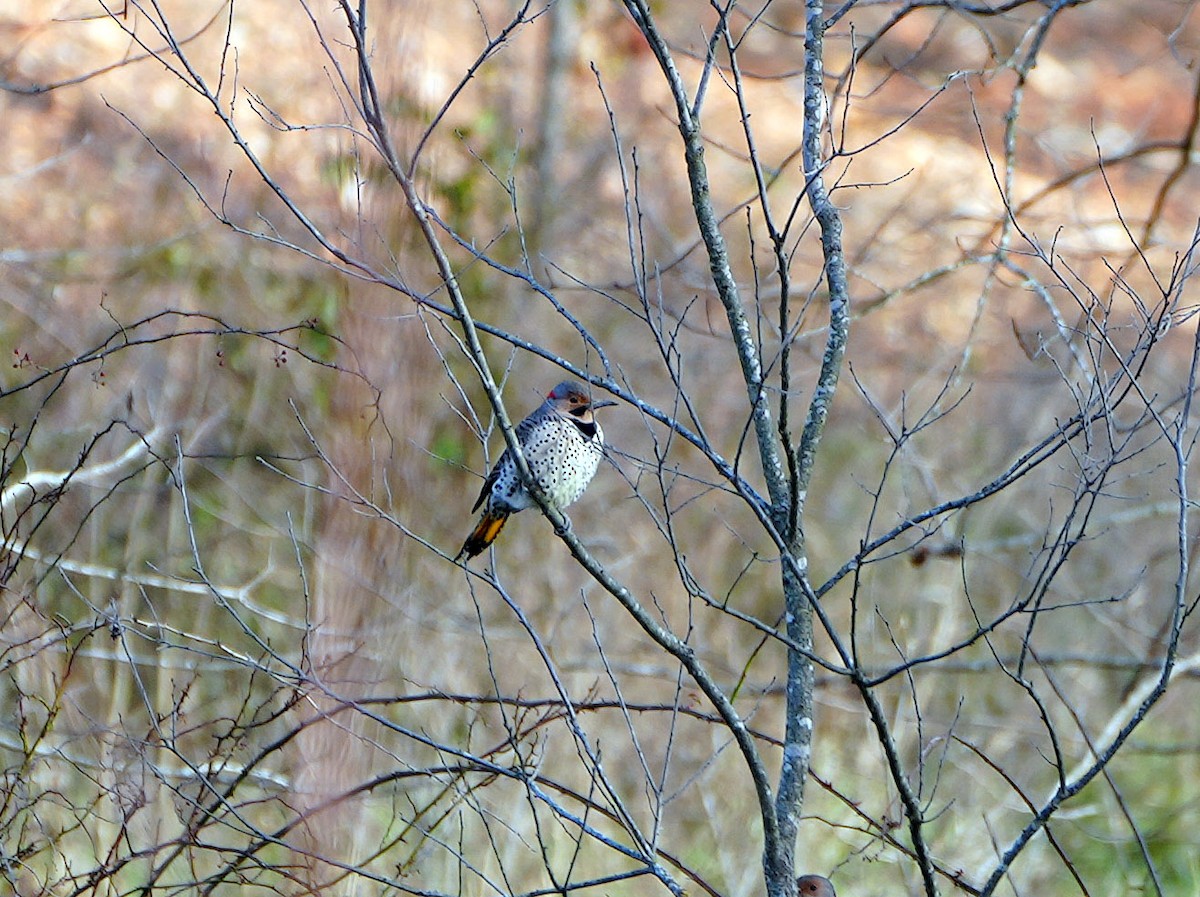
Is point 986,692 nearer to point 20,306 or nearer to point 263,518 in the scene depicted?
point 263,518

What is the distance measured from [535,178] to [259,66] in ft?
8.55

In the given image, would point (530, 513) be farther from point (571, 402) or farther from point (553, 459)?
point (553, 459)

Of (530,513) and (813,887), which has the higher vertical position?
(530,513)

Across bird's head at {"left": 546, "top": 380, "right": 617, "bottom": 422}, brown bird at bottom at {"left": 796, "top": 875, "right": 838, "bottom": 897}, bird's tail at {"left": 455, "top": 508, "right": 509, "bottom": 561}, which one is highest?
bird's head at {"left": 546, "top": 380, "right": 617, "bottom": 422}

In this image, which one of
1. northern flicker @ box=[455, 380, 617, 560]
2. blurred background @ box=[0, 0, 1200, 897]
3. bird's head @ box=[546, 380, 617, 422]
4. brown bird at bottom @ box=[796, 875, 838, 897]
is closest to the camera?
brown bird at bottom @ box=[796, 875, 838, 897]

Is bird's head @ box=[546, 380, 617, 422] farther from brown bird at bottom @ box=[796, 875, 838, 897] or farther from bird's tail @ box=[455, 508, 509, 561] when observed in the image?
brown bird at bottom @ box=[796, 875, 838, 897]

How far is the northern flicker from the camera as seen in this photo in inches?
205

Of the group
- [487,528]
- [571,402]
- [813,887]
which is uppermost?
[571,402]

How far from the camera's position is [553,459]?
17.6 feet

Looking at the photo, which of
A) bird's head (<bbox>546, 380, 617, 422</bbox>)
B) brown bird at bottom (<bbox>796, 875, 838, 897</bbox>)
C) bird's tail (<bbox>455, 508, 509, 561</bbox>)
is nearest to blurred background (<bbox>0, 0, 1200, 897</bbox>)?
bird's tail (<bbox>455, 508, 509, 561</bbox>)

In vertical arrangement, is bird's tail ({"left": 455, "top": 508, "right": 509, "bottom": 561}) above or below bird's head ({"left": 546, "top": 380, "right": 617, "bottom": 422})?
below

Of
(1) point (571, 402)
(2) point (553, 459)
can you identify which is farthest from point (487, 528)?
(1) point (571, 402)

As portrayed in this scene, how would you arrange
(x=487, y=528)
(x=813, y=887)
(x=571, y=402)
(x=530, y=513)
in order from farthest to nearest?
(x=530, y=513) → (x=571, y=402) → (x=487, y=528) → (x=813, y=887)

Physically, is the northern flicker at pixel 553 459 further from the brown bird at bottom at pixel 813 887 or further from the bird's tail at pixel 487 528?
Answer: the brown bird at bottom at pixel 813 887
